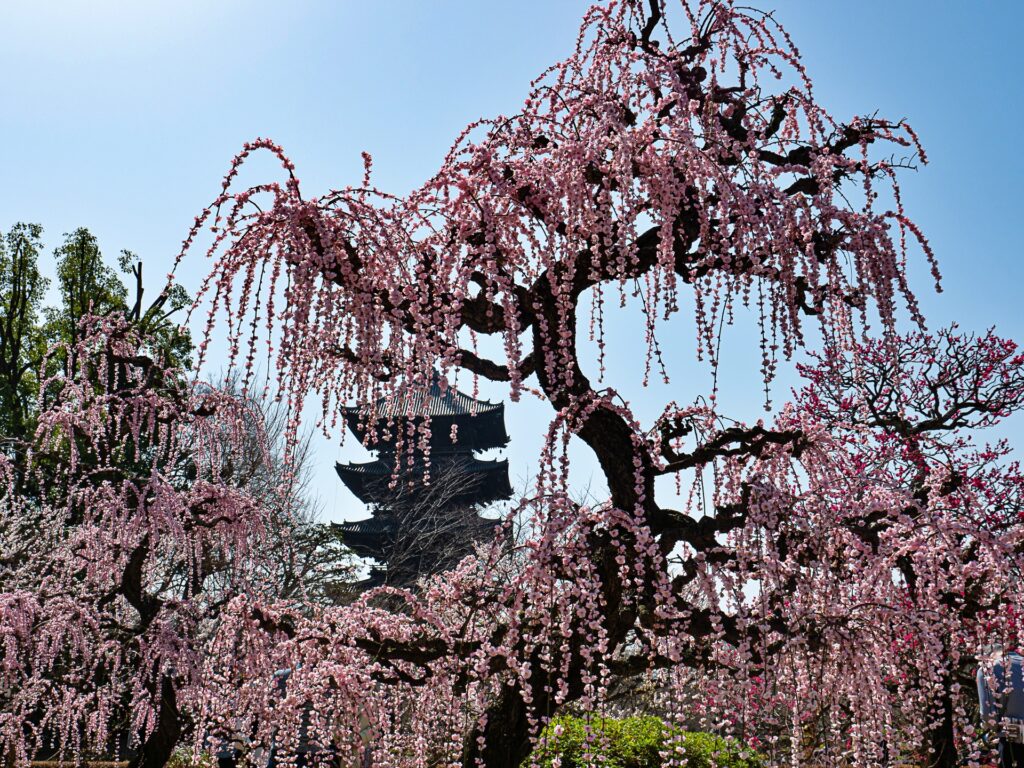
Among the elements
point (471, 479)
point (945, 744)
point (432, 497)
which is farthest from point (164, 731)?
point (471, 479)

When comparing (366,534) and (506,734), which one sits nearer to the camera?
(506,734)

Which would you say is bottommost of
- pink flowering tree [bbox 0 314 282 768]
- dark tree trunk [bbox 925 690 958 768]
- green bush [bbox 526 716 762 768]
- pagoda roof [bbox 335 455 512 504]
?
green bush [bbox 526 716 762 768]

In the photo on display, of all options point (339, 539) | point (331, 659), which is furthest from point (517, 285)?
point (339, 539)

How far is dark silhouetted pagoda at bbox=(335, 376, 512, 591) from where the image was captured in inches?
636

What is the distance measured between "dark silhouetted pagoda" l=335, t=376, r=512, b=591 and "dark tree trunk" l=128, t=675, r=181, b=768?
3.46 metres

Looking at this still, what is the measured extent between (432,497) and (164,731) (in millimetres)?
11505

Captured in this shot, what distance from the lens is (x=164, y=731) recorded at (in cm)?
613

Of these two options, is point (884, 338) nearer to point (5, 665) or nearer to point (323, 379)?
point (323, 379)

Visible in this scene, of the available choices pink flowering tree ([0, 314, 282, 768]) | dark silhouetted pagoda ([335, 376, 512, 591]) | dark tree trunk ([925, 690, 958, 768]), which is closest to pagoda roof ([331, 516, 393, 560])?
dark silhouetted pagoda ([335, 376, 512, 591])

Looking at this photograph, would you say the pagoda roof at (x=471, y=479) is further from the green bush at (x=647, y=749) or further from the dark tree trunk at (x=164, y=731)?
the dark tree trunk at (x=164, y=731)

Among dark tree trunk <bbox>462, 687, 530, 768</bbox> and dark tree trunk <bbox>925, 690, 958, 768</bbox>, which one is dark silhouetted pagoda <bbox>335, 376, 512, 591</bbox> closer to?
dark tree trunk <bbox>462, 687, 530, 768</bbox>

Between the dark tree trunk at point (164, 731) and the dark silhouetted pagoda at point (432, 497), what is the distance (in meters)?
3.46

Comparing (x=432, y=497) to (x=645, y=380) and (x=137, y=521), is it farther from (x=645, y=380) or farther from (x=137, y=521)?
(x=645, y=380)

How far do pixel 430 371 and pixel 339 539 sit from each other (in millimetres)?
14376
